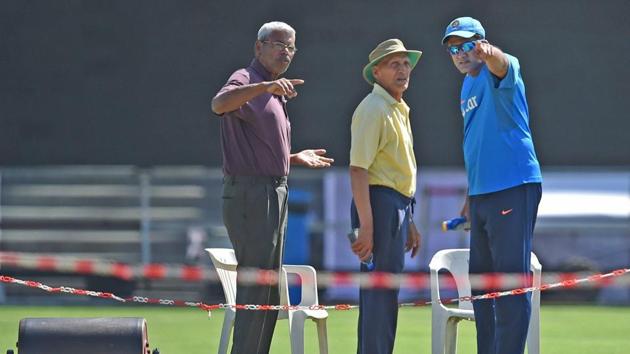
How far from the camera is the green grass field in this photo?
29.3 ft

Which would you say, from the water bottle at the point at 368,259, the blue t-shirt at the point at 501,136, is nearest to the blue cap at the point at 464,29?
the blue t-shirt at the point at 501,136

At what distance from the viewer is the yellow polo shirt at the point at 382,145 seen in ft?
21.9

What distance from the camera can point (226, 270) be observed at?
7.12 m

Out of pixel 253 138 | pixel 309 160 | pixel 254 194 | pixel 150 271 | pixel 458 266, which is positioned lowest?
pixel 150 271

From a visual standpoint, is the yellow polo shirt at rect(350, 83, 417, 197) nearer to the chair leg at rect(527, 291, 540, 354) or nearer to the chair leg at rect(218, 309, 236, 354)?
the chair leg at rect(527, 291, 540, 354)

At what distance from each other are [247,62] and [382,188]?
5.60 metres

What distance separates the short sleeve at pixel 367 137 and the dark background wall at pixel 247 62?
17.8ft

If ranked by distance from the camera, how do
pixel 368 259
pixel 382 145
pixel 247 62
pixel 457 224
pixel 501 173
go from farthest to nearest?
pixel 247 62, pixel 457 224, pixel 382 145, pixel 368 259, pixel 501 173

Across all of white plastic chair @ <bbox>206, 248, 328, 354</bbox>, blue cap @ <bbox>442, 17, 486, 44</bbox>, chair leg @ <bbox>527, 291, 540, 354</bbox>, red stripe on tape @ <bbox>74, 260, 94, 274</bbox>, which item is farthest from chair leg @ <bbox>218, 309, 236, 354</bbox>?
red stripe on tape @ <bbox>74, 260, 94, 274</bbox>

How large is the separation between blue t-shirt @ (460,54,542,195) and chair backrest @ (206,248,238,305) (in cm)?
125

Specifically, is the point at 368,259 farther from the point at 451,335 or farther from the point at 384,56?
the point at 384,56

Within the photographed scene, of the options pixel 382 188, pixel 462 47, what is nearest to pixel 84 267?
pixel 382 188

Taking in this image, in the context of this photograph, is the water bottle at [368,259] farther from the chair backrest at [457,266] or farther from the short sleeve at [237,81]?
the short sleeve at [237,81]

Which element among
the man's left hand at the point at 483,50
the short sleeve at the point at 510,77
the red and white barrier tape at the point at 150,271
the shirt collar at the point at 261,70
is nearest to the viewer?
the man's left hand at the point at 483,50
